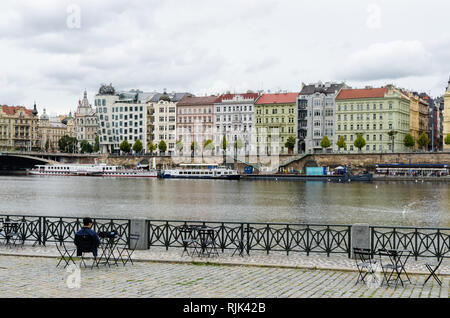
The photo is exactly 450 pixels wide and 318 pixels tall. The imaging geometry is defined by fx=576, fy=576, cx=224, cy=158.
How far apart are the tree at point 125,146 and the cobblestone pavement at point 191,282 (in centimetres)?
13809

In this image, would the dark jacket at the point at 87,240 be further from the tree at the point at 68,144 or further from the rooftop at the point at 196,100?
the tree at the point at 68,144

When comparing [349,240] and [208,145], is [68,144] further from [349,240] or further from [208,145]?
[349,240]

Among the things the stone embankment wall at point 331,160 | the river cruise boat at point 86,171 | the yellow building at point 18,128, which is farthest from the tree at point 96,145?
the river cruise boat at point 86,171

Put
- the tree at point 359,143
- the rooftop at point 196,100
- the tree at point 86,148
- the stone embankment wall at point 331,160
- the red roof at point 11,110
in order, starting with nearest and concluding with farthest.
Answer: the stone embankment wall at point 331,160 → the tree at point 359,143 → the rooftop at point 196,100 → the tree at point 86,148 → the red roof at point 11,110

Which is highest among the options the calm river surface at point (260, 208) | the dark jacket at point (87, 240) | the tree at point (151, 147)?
the tree at point (151, 147)

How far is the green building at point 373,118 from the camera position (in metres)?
125

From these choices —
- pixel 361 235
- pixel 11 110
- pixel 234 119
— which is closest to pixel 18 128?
pixel 11 110

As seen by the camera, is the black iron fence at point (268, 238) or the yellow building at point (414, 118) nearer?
the black iron fence at point (268, 238)

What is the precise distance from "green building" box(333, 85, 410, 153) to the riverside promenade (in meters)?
110

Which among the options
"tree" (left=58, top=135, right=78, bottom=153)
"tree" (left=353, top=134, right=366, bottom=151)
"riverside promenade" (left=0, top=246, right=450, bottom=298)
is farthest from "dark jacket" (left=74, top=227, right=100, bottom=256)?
"tree" (left=58, top=135, right=78, bottom=153)

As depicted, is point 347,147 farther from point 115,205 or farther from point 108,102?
point 115,205

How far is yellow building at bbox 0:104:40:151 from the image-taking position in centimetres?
18812

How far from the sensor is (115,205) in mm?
52719

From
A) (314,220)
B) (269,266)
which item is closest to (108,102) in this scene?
(314,220)
